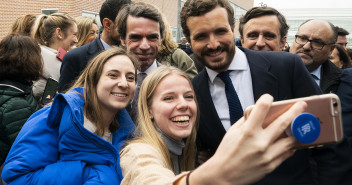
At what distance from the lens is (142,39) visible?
287cm

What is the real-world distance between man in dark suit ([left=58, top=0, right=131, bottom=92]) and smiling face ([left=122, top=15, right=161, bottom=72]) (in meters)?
0.54

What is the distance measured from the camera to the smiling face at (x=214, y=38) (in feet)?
6.89

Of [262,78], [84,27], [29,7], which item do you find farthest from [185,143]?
[29,7]

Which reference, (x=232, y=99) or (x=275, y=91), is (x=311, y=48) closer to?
(x=275, y=91)

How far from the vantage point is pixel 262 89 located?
2.01m

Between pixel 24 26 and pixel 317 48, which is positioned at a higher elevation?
pixel 317 48

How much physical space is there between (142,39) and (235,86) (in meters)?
1.10

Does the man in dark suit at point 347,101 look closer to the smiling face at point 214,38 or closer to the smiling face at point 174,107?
the smiling face at point 214,38

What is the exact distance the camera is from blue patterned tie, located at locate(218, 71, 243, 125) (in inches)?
79.1

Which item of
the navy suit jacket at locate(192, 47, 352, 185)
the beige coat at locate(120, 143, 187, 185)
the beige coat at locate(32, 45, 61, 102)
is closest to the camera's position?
the beige coat at locate(120, 143, 187, 185)

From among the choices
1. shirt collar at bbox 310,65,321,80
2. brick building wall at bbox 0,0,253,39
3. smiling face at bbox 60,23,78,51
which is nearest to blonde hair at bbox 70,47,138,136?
smiling face at bbox 60,23,78,51

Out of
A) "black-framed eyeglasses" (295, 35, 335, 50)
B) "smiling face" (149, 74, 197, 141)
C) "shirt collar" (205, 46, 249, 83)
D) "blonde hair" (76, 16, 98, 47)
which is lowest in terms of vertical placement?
"blonde hair" (76, 16, 98, 47)

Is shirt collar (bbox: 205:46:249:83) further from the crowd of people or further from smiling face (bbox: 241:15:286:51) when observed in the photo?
smiling face (bbox: 241:15:286:51)

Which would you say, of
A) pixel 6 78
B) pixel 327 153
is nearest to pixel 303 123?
pixel 327 153
